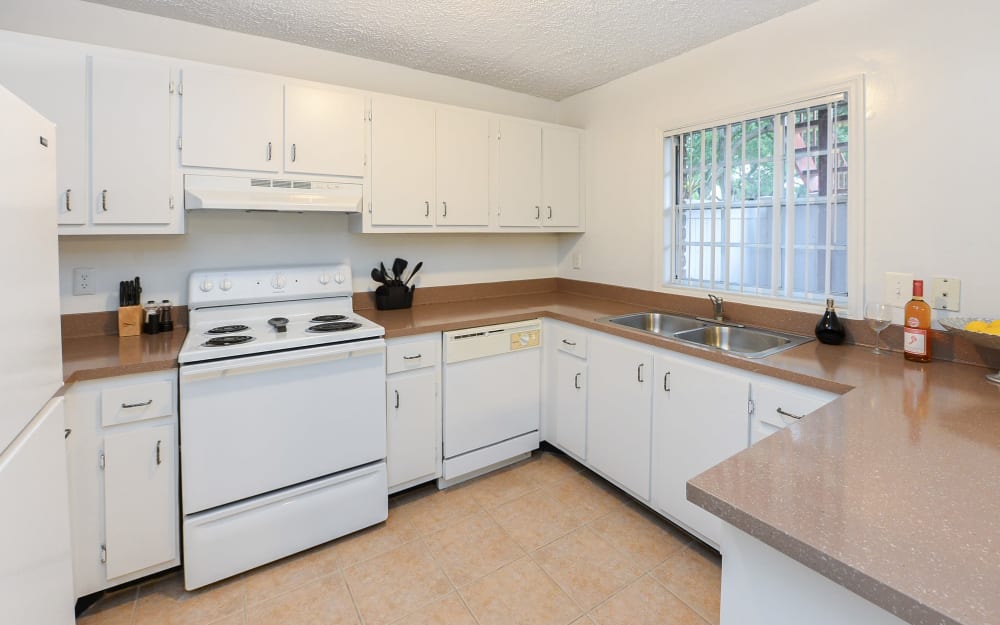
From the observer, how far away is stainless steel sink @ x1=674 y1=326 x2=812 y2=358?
7.29 feet

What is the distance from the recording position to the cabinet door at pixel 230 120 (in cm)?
207

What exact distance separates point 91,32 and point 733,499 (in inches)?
119

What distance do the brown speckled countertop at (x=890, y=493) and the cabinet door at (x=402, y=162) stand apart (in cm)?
206

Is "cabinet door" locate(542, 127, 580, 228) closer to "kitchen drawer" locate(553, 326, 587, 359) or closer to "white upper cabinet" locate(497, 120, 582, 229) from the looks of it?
"white upper cabinet" locate(497, 120, 582, 229)

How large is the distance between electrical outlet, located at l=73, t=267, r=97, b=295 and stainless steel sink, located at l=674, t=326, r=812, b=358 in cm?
274

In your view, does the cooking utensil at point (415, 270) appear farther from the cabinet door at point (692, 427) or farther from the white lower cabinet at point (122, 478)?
the cabinet door at point (692, 427)

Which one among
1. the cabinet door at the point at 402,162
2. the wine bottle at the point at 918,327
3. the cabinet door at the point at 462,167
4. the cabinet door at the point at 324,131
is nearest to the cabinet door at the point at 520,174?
the cabinet door at the point at 462,167

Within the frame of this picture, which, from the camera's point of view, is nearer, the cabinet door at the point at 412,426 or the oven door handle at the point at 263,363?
the oven door handle at the point at 263,363

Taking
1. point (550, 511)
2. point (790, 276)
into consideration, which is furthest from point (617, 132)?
point (550, 511)

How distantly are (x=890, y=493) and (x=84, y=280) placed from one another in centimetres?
291

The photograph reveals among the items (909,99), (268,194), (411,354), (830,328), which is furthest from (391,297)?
(909,99)

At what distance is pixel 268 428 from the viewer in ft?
6.41

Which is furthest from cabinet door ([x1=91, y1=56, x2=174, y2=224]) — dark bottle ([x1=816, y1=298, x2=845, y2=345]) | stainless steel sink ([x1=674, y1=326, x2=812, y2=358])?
dark bottle ([x1=816, y1=298, x2=845, y2=345])

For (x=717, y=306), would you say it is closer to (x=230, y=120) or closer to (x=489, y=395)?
(x=489, y=395)
